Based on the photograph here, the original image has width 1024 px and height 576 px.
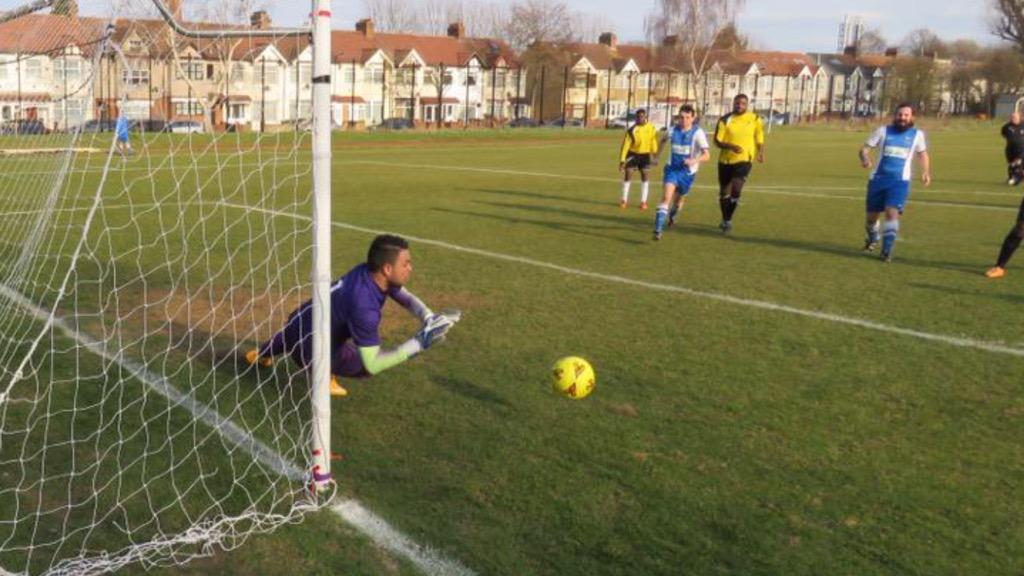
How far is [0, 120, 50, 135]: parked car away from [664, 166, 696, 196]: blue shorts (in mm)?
8561

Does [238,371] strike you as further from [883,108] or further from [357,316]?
[883,108]

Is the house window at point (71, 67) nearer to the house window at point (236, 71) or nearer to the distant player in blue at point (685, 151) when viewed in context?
the house window at point (236, 71)

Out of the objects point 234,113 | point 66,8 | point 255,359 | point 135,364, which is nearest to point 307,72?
point 66,8

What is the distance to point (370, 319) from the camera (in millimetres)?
4879

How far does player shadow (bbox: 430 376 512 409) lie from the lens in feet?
17.7

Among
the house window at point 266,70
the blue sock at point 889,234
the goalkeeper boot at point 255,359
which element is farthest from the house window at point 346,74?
the goalkeeper boot at point 255,359

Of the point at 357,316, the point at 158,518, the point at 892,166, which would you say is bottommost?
the point at 158,518

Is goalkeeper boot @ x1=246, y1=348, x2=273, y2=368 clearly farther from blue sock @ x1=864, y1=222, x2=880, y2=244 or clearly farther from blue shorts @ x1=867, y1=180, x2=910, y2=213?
blue sock @ x1=864, y1=222, x2=880, y2=244

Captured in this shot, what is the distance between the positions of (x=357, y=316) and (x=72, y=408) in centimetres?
187

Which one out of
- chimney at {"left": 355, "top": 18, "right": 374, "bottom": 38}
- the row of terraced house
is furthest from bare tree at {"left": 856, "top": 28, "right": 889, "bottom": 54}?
chimney at {"left": 355, "top": 18, "right": 374, "bottom": 38}

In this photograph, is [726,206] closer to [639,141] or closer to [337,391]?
[639,141]

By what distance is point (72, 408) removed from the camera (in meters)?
5.15

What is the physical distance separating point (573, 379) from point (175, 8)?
127 inches

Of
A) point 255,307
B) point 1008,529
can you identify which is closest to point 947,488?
point 1008,529
